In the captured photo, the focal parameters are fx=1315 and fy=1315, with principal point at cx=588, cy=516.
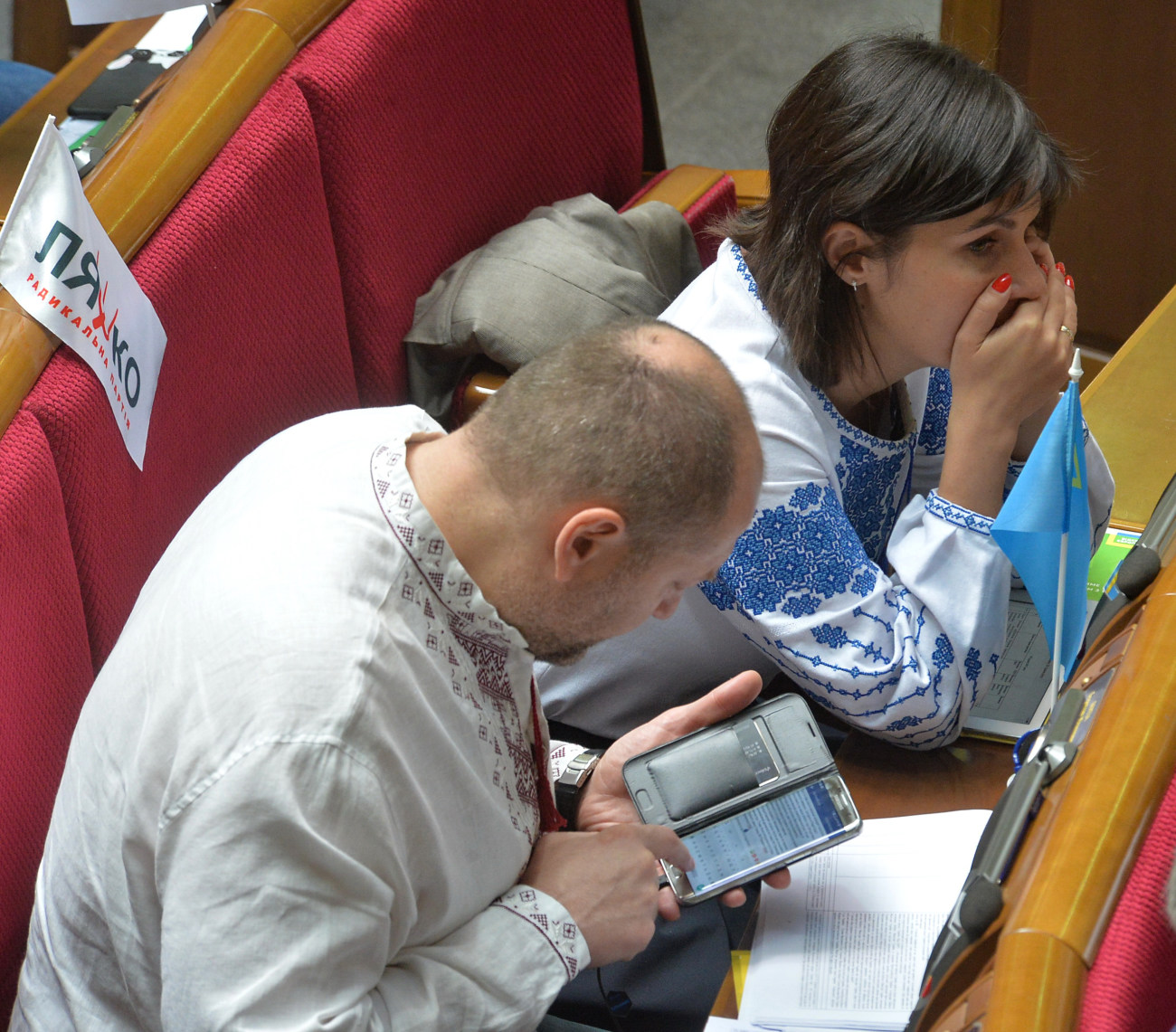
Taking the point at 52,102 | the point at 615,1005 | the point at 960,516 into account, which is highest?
the point at 52,102

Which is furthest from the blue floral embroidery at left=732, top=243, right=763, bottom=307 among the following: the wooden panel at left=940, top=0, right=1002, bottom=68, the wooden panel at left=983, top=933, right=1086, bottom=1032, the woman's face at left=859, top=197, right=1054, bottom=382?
the wooden panel at left=940, top=0, right=1002, bottom=68

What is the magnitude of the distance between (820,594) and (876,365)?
0.28 meters

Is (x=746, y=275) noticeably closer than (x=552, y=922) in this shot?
No

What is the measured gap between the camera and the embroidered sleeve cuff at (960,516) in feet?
4.21

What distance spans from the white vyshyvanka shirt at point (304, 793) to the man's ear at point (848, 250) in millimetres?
525

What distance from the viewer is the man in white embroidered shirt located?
83cm

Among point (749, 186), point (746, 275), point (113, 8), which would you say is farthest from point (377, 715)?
point (749, 186)

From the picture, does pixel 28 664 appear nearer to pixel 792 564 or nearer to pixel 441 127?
pixel 792 564

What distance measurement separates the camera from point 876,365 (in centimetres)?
138

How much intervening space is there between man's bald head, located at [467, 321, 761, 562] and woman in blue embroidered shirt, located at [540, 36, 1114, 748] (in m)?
0.33

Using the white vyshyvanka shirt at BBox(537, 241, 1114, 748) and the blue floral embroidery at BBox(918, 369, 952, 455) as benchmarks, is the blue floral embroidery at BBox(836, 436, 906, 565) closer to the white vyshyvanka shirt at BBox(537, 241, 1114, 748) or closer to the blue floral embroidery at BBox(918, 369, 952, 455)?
the white vyshyvanka shirt at BBox(537, 241, 1114, 748)

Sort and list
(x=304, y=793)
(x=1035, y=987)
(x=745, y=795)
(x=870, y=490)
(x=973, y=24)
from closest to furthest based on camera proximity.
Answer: (x=1035, y=987)
(x=304, y=793)
(x=745, y=795)
(x=870, y=490)
(x=973, y=24)

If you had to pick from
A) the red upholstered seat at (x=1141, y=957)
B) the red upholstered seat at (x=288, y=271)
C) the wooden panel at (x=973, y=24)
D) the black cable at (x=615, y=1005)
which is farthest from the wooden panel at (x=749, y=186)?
the red upholstered seat at (x=1141, y=957)

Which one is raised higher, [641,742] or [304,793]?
[304,793]
